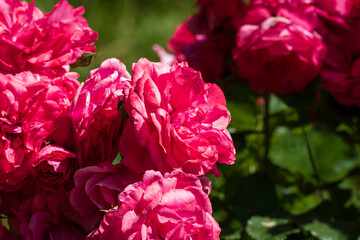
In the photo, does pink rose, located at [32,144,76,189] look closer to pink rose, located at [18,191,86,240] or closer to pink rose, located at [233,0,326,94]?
pink rose, located at [18,191,86,240]

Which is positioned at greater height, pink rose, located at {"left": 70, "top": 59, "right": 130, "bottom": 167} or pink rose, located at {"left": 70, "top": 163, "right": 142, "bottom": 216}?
pink rose, located at {"left": 70, "top": 59, "right": 130, "bottom": 167}

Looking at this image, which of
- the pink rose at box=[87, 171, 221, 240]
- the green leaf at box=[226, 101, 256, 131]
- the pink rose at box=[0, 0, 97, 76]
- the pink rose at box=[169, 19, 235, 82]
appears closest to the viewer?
the pink rose at box=[87, 171, 221, 240]

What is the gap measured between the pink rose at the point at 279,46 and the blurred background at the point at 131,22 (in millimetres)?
1714

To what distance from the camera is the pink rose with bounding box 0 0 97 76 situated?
0.65 meters

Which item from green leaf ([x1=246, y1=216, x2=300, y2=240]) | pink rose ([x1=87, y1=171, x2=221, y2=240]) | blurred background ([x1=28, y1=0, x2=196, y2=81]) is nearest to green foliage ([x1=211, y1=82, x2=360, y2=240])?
green leaf ([x1=246, y1=216, x2=300, y2=240])

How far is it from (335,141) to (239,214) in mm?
1030

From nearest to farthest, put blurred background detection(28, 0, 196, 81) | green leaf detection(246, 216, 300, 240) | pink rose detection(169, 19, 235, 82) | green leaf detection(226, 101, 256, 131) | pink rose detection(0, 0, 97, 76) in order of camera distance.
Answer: pink rose detection(0, 0, 97, 76) < green leaf detection(246, 216, 300, 240) < pink rose detection(169, 19, 235, 82) < green leaf detection(226, 101, 256, 131) < blurred background detection(28, 0, 196, 81)

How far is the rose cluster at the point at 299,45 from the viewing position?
88 centimetres

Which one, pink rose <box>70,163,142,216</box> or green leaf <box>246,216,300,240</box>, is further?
green leaf <box>246,216,300,240</box>

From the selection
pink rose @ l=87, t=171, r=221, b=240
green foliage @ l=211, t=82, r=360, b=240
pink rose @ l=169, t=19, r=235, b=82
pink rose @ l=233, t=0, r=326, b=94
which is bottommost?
green foliage @ l=211, t=82, r=360, b=240

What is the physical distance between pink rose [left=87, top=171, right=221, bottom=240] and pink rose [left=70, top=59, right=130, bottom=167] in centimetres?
7

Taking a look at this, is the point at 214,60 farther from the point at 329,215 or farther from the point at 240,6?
the point at 329,215

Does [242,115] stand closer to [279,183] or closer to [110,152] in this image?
[279,183]

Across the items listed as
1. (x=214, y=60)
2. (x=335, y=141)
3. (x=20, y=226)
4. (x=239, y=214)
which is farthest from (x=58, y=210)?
(x=335, y=141)
